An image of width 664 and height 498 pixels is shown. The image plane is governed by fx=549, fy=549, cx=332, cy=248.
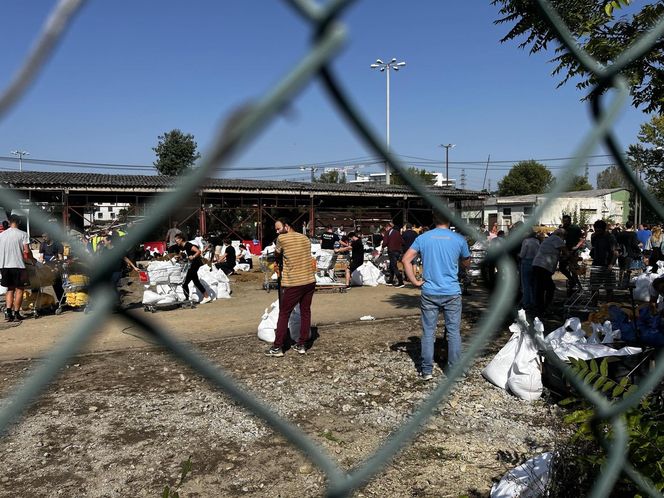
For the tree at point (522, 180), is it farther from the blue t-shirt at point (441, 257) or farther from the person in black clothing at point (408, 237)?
the blue t-shirt at point (441, 257)

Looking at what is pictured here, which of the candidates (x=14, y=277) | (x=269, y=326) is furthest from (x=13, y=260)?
(x=269, y=326)

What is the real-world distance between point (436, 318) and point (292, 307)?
5.14 ft

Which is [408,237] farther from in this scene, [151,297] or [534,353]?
[534,353]

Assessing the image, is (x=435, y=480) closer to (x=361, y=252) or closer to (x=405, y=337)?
(x=405, y=337)

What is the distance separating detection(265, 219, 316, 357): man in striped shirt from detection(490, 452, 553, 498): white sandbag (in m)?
3.20

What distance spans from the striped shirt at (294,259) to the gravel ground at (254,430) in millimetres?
850

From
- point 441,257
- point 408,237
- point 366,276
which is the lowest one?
point 366,276

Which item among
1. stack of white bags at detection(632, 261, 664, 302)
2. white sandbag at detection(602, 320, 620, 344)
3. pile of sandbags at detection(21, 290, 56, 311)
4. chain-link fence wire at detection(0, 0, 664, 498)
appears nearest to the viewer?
chain-link fence wire at detection(0, 0, 664, 498)

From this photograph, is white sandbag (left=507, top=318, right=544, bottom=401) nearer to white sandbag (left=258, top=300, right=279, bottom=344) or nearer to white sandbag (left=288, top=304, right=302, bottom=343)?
white sandbag (left=288, top=304, right=302, bottom=343)

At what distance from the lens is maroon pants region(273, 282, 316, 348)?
18.9ft

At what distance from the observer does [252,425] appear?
4043 mm

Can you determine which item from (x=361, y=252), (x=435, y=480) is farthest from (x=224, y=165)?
(x=361, y=252)

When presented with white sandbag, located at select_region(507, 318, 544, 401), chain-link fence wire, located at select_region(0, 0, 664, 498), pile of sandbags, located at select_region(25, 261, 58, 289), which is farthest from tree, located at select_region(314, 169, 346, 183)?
pile of sandbags, located at select_region(25, 261, 58, 289)

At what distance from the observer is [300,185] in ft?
70.1
